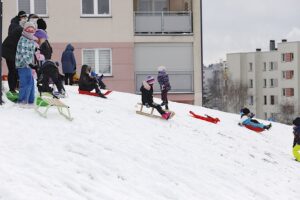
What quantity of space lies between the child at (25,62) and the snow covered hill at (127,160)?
1.20ft

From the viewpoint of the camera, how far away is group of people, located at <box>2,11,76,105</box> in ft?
41.2

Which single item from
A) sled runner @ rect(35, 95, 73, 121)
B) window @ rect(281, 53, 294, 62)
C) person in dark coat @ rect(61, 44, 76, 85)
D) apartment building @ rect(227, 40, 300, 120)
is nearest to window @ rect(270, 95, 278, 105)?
apartment building @ rect(227, 40, 300, 120)

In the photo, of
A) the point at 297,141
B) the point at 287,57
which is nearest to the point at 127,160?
the point at 297,141

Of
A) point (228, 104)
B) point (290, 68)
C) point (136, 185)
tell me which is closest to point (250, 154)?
point (136, 185)

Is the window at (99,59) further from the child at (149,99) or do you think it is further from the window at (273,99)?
the window at (273,99)

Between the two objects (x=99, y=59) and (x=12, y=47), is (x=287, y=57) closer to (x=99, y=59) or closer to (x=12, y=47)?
(x=99, y=59)

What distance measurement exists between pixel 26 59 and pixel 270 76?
285 ft

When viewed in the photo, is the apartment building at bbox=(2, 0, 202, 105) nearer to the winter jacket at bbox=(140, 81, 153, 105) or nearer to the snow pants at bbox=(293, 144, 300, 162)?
the winter jacket at bbox=(140, 81, 153, 105)

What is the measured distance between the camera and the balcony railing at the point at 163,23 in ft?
94.6

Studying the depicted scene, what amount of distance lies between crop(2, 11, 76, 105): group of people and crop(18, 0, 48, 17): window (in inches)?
500

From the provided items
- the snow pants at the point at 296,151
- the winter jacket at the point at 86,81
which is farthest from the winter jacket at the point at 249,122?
the winter jacket at the point at 86,81

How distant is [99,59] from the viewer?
94.9 ft

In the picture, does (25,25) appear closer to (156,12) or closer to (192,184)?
(192,184)

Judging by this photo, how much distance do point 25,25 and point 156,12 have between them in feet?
54.6
